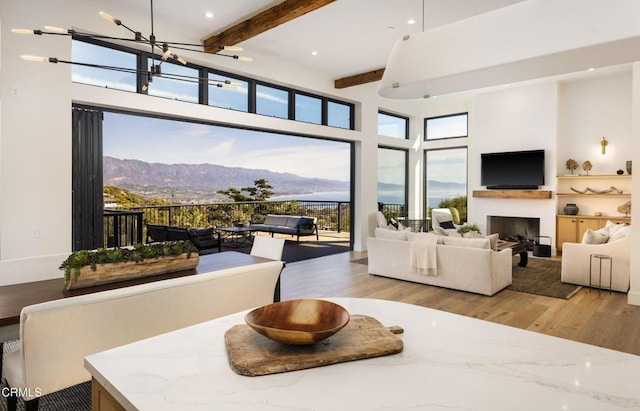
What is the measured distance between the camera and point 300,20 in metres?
5.26

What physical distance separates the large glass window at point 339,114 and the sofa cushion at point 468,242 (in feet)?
12.3

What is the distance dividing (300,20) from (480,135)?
221 inches

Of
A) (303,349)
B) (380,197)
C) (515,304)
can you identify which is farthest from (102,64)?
(380,197)

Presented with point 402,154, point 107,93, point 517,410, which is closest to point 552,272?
point 402,154

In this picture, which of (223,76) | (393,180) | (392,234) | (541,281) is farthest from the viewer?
(393,180)

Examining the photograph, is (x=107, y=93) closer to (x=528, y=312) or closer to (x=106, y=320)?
(x=106, y=320)

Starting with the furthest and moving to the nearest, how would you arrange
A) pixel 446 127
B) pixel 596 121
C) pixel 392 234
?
1. pixel 446 127
2. pixel 596 121
3. pixel 392 234

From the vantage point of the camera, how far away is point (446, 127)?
10305mm

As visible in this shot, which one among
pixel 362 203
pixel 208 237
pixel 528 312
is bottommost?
pixel 528 312

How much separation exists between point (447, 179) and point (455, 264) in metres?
5.55

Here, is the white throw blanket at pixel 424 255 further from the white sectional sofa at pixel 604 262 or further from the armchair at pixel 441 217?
the armchair at pixel 441 217

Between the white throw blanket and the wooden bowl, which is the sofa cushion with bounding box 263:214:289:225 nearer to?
the white throw blanket

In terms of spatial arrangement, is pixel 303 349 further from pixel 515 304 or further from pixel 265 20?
pixel 265 20

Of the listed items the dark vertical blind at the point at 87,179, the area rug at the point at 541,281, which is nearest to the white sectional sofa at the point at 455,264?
the area rug at the point at 541,281
